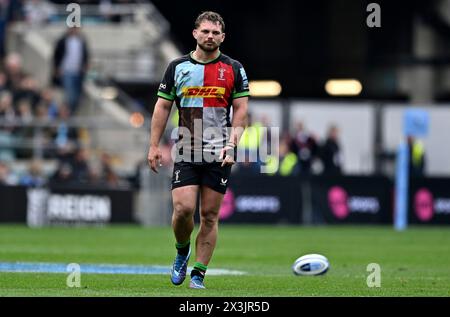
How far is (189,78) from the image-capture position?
40.4ft

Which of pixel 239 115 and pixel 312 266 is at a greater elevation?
pixel 239 115

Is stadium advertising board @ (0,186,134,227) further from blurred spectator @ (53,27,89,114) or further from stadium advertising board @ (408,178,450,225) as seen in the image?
stadium advertising board @ (408,178,450,225)

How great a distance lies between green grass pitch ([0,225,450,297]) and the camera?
12469 millimetres

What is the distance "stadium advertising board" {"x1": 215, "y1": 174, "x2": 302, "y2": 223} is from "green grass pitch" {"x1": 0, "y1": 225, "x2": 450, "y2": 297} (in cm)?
70

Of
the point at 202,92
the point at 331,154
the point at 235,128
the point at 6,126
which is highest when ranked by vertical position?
the point at 202,92

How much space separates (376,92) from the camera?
126 ft

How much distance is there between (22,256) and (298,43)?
22.0 meters

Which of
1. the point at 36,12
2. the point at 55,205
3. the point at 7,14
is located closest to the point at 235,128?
the point at 55,205

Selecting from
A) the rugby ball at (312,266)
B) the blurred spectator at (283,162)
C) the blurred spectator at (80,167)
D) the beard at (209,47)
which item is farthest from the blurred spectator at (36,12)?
the beard at (209,47)

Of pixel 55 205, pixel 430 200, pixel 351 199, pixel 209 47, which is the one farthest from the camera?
pixel 430 200

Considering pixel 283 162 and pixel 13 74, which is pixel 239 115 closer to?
pixel 283 162

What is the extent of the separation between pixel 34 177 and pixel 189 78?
55.0 feet

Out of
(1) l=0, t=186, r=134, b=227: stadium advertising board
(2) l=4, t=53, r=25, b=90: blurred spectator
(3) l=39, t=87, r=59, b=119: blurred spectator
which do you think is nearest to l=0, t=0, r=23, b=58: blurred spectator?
(2) l=4, t=53, r=25, b=90: blurred spectator
